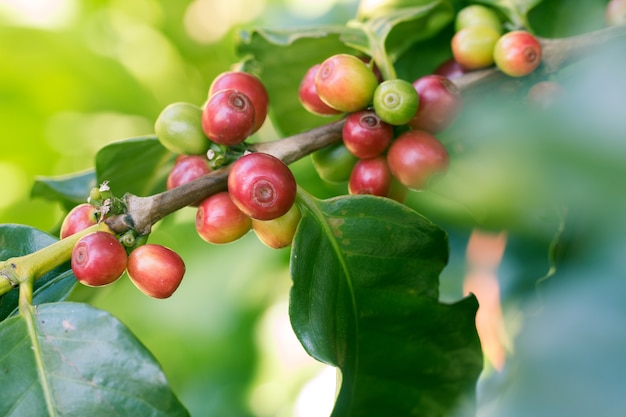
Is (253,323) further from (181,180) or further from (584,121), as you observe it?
(584,121)

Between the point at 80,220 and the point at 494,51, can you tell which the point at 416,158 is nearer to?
the point at 494,51

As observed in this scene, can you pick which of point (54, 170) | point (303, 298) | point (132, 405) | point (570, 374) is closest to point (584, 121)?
point (570, 374)

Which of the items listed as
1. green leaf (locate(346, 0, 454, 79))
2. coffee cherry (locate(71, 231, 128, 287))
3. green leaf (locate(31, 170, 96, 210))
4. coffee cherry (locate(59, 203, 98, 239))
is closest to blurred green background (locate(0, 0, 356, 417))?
green leaf (locate(31, 170, 96, 210))

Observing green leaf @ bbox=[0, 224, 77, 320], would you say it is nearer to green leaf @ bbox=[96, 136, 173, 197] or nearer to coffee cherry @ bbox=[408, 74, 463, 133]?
green leaf @ bbox=[96, 136, 173, 197]

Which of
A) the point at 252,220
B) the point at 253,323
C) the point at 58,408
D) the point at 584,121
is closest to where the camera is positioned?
the point at 58,408

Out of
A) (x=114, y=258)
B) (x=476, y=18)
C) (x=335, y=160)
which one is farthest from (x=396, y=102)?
(x=114, y=258)

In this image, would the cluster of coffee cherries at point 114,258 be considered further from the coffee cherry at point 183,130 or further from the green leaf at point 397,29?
the green leaf at point 397,29
